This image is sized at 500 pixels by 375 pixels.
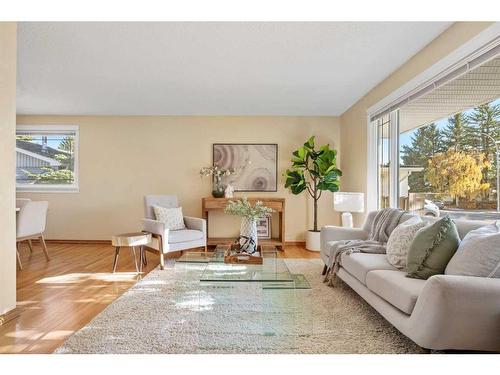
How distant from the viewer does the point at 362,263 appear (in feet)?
8.88

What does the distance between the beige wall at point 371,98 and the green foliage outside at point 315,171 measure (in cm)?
29

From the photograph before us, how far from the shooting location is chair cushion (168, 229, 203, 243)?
13.9 feet

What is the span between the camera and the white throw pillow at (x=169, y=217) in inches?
178

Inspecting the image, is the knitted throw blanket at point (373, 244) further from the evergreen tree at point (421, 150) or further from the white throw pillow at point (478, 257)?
the white throw pillow at point (478, 257)

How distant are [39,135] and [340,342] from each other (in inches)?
243

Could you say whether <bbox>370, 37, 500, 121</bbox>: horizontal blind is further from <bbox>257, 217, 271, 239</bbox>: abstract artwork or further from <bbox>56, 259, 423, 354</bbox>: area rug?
<bbox>257, 217, 271, 239</bbox>: abstract artwork

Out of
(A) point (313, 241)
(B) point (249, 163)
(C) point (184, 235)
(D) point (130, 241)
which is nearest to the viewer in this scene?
(D) point (130, 241)

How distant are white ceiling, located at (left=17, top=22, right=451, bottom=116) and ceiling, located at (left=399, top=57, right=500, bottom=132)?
1.48ft

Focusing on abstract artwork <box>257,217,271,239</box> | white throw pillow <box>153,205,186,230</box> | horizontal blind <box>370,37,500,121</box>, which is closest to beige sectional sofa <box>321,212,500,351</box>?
horizontal blind <box>370,37,500,121</box>

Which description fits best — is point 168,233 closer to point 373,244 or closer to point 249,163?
point 249,163

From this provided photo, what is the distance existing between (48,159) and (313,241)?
4.86 m

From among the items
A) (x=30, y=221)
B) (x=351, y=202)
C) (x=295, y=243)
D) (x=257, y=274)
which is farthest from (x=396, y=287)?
(x=30, y=221)

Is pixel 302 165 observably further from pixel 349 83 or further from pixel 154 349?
pixel 154 349

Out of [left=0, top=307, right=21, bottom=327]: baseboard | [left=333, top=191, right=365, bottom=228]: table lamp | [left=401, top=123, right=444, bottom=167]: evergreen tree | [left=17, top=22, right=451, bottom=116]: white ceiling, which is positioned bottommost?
[left=0, top=307, right=21, bottom=327]: baseboard
